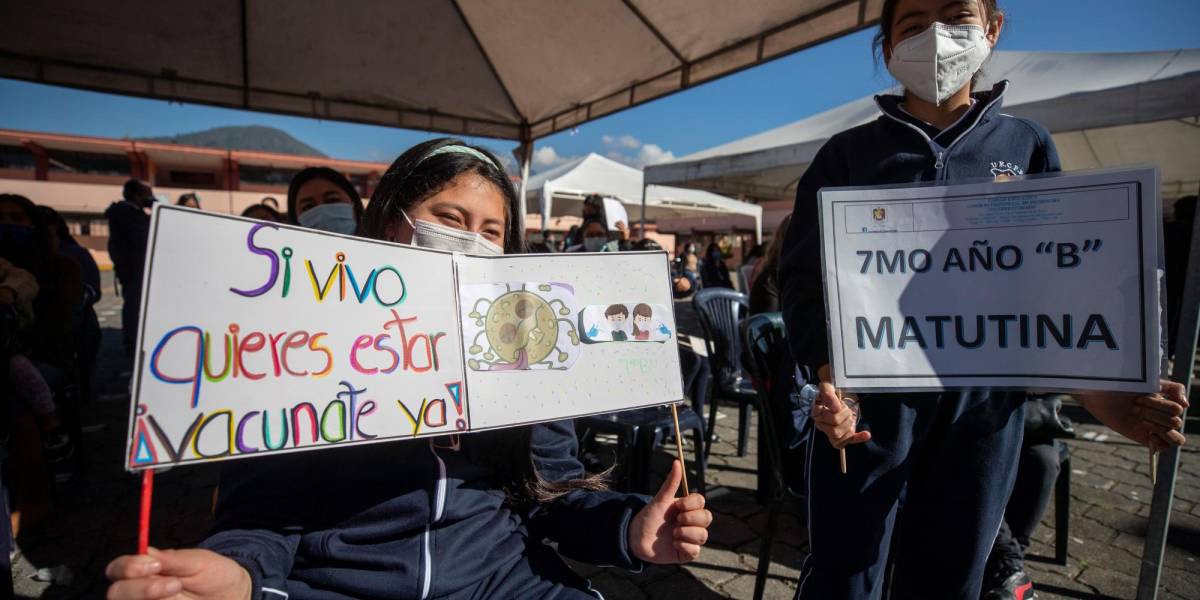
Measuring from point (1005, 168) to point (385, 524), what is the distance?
1620 mm

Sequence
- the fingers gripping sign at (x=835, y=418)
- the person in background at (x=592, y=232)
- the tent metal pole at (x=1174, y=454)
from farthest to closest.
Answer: the person in background at (x=592, y=232) → the tent metal pole at (x=1174, y=454) → the fingers gripping sign at (x=835, y=418)

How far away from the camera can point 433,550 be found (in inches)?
42.4

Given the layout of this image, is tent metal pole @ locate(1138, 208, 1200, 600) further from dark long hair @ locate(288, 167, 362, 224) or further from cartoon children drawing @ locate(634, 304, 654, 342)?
dark long hair @ locate(288, 167, 362, 224)

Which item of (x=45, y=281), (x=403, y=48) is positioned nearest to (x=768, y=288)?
(x=403, y=48)

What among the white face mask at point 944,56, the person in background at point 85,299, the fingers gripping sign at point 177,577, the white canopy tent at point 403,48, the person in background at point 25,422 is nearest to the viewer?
the fingers gripping sign at point 177,577

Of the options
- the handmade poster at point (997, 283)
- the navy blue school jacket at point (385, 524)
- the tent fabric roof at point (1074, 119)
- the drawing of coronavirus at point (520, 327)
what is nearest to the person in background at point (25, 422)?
the navy blue school jacket at point (385, 524)

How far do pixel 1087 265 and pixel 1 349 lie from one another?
3613 mm

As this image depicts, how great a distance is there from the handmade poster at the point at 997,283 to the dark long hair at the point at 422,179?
80 cm

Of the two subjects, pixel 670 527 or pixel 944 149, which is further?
pixel 944 149

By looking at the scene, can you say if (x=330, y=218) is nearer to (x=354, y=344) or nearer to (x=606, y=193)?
(x=354, y=344)

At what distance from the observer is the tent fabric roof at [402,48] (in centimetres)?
345

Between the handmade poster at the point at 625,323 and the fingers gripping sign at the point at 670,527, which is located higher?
the handmade poster at the point at 625,323

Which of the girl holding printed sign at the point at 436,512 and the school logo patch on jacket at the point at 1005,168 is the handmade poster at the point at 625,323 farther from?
the school logo patch on jacket at the point at 1005,168

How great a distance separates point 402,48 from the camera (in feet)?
14.5
